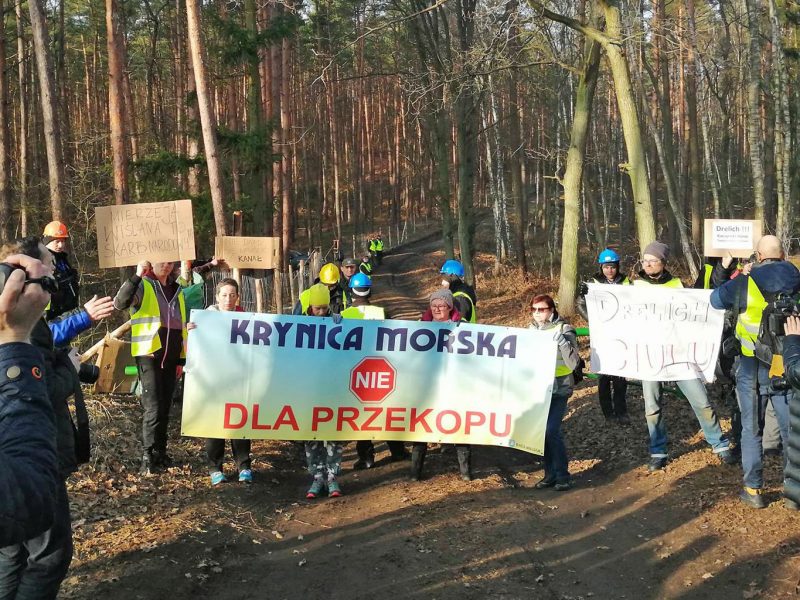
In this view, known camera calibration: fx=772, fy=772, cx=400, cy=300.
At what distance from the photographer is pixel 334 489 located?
7.58 metres

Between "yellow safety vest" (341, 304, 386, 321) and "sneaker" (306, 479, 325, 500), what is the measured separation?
1.78 m

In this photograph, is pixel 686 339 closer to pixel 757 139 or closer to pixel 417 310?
pixel 757 139

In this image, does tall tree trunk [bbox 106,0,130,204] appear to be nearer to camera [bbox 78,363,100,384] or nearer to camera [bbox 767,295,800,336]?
camera [bbox 78,363,100,384]

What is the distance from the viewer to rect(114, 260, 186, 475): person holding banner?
7.79 meters

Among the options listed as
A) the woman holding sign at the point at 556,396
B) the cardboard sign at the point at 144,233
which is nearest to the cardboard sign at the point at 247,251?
the cardboard sign at the point at 144,233

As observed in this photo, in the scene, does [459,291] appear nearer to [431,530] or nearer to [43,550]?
[431,530]

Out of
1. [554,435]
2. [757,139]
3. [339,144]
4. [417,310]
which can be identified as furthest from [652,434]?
[339,144]

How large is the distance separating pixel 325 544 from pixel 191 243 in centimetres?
438

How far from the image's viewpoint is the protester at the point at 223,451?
25.4ft

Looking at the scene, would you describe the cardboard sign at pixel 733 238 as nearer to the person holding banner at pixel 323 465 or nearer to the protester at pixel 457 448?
the protester at pixel 457 448

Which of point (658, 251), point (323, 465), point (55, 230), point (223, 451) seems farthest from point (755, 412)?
point (55, 230)

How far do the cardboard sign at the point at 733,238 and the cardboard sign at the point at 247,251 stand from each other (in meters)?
6.46

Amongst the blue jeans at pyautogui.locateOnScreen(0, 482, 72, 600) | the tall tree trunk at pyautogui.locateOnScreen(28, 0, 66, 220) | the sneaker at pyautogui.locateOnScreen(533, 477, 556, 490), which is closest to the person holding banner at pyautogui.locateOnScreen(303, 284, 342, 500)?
the sneaker at pyautogui.locateOnScreen(533, 477, 556, 490)

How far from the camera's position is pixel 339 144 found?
54594 mm
